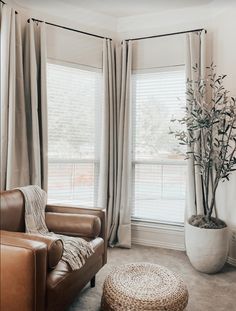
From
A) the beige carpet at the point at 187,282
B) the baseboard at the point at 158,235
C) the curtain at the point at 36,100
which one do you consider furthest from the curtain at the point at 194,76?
the curtain at the point at 36,100

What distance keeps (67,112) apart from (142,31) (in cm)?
144

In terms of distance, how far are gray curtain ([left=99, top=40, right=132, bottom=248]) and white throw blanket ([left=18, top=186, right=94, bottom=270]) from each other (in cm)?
112

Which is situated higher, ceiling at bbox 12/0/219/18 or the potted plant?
ceiling at bbox 12/0/219/18

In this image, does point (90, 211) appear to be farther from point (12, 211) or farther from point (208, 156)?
point (208, 156)

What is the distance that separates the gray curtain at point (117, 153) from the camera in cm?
332

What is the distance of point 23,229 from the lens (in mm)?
2117

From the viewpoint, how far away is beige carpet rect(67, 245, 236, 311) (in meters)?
2.09

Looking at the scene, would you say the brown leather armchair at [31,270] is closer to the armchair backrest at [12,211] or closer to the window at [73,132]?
the armchair backrest at [12,211]

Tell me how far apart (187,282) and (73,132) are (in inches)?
81.2

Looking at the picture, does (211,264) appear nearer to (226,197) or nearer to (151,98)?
(226,197)

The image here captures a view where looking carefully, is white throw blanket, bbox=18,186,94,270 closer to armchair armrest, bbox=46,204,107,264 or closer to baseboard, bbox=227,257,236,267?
armchair armrest, bbox=46,204,107,264

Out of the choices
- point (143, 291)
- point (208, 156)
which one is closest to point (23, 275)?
point (143, 291)

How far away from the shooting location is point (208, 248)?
8.46 feet

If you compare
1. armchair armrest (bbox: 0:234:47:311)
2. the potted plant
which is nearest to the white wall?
the potted plant
